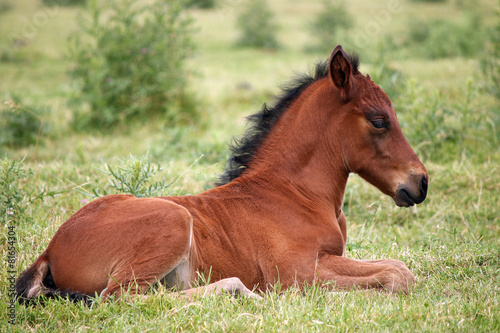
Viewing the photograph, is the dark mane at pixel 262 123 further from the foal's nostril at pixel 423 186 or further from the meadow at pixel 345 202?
the foal's nostril at pixel 423 186

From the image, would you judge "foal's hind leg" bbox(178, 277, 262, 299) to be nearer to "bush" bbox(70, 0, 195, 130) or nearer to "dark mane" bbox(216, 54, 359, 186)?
"dark mane" bbox(216, 54, 359, 186)

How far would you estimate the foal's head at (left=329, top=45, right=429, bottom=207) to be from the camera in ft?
13.3

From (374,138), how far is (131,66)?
777 cm

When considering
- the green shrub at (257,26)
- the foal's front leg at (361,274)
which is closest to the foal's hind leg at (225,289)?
the foal's front leg at (361,274)

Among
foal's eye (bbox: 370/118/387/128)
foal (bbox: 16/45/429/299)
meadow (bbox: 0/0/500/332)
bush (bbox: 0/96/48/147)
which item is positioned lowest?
bush (bbox: 0/96/48/147)

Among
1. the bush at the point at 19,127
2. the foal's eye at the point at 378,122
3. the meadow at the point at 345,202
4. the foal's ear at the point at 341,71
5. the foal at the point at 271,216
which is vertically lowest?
the bush at the point at 19,127

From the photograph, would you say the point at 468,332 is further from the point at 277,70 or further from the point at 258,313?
the point at 277,70

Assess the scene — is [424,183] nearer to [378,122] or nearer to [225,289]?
[378,122]

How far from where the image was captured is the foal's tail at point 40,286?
3535mm

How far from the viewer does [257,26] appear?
2098 cm

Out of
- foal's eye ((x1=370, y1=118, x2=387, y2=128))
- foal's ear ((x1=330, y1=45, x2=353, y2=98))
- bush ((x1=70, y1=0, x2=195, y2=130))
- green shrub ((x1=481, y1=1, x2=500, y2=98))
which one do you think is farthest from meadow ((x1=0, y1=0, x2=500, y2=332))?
foal's ear ((x1=330, y1=45, x2=353, y2=98))

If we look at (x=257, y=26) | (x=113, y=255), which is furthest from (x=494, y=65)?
(x=257, y=26)

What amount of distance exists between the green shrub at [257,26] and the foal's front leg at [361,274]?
17.7 m

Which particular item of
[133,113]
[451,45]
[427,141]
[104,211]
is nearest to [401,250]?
[104,211]
